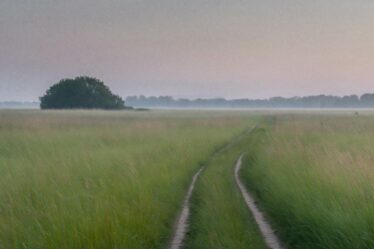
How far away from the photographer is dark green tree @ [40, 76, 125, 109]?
115m

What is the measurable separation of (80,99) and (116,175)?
341ft

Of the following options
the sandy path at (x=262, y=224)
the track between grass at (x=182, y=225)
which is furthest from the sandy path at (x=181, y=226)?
the sandy path at (x=262, y=224)

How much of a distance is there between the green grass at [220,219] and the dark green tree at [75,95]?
102404 mm

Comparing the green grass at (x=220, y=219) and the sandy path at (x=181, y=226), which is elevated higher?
the green grass at (x=220, y=219)

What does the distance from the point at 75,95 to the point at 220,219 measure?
108941 millimetres

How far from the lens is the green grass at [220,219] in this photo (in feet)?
28.3

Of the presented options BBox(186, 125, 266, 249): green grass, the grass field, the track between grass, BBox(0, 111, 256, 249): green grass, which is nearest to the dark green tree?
BBox(0, 111, 256, 249): green grass

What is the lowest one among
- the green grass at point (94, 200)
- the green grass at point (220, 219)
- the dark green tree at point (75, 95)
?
the green grass at point (220, 219)

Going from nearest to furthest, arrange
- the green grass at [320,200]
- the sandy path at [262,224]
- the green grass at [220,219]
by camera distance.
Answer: the green grass at [320,200] → the green grass at [220,219] → the sandy path at [262,224]

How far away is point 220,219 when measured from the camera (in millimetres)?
10086

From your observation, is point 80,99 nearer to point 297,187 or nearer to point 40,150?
point 40,150

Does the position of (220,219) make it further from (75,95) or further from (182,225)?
(75,95)

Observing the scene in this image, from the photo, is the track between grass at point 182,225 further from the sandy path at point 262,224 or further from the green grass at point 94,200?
the sandy path at point 262,224

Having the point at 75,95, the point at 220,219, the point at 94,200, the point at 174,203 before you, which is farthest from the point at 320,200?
the point at 75,95
